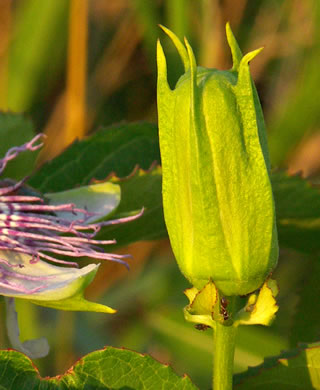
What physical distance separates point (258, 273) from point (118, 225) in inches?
8.4

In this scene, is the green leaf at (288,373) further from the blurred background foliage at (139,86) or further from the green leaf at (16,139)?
the blurred background foliage at (139,86)

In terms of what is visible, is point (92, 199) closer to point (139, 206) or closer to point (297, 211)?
point (139, 206)

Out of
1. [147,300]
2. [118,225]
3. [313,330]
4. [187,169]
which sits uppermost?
[187,169]

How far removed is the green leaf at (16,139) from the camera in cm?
71

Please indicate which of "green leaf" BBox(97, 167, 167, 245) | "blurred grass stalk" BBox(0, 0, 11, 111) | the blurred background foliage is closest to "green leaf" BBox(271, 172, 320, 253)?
"green leaf" BBox(97, 167, 167, 245)

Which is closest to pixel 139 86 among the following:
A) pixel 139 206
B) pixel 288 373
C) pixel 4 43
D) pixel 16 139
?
pixel 4 43

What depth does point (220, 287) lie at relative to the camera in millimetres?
438

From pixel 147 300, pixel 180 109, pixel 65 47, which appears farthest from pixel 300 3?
pixel 180 109

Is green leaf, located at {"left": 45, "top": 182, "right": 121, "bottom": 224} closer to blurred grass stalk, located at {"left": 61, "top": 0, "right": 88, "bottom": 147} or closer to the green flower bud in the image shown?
the green flower bud

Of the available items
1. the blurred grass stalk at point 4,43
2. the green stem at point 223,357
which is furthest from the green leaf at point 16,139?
the blurred grass stalk at point 4,43

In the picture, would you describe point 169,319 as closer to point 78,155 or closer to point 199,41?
point 199,41

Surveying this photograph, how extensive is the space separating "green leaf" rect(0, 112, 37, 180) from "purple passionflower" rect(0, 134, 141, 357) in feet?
0.24

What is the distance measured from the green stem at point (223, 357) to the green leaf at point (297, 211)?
9.3 inches

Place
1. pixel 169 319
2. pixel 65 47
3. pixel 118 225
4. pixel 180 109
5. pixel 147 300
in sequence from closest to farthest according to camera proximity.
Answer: pixel 180 109 < pixel 118 225 < pixel 169 319 < pixel 147 300 < pixel 65 47
